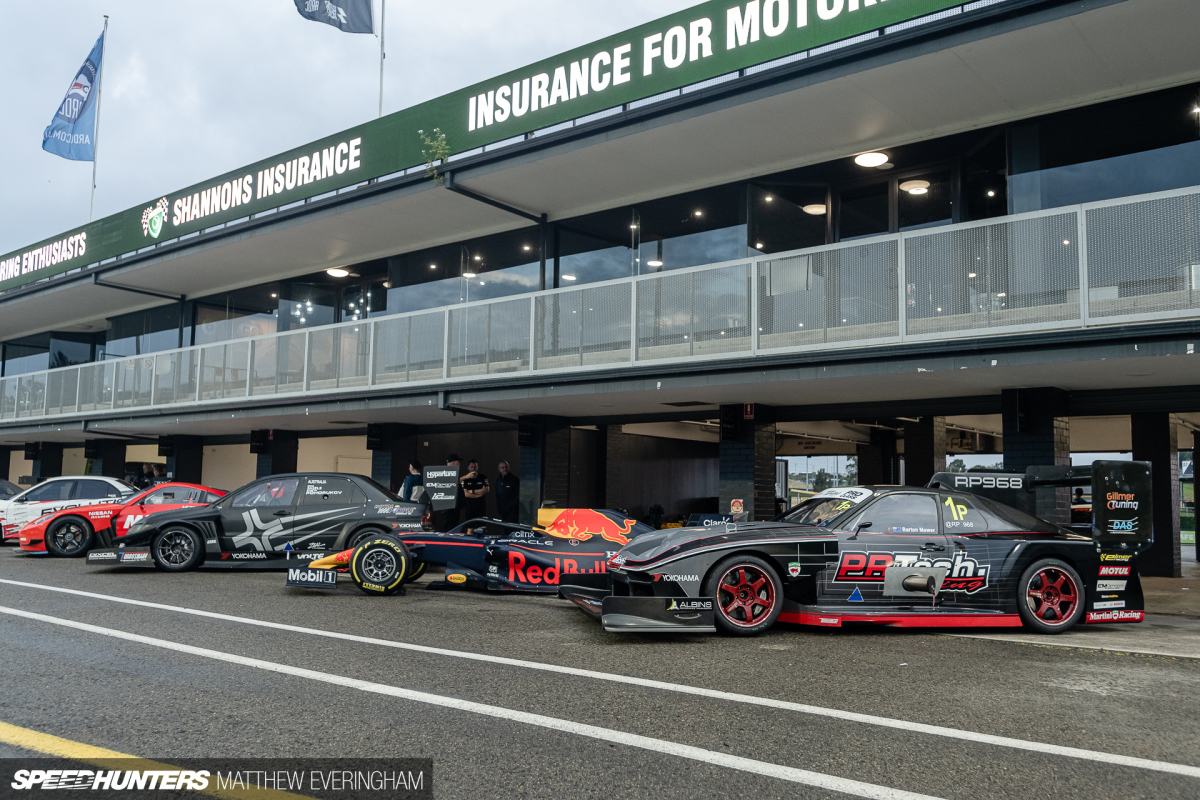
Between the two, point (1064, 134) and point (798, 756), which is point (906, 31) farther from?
point (798, 756)

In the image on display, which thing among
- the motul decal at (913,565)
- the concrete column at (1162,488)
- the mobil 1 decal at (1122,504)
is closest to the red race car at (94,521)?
the motul decal at (913,565)

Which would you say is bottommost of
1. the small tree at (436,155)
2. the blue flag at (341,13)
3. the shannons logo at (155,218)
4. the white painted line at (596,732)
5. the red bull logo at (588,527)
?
the white painted line at (596,732)

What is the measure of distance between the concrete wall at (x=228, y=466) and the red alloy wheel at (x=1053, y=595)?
2119 cm

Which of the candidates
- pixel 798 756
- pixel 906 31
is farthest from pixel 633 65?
pixel 798 756

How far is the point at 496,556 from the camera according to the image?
10.0 meters

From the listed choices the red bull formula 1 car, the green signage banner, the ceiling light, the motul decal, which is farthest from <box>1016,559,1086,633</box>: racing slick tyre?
the ceiling light

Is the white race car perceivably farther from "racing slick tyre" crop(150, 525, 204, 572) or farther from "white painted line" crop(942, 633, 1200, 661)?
"white painted line" crop(942, 633, 1200, 661)

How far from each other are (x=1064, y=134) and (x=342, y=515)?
11.0 m

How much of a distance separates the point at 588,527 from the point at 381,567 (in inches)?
102

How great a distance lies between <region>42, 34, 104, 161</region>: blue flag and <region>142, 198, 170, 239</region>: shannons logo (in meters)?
7.76

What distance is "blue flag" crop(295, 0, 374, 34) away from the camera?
60.0 feet

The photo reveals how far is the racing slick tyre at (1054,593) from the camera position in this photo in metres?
8.11

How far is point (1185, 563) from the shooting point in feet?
60.4

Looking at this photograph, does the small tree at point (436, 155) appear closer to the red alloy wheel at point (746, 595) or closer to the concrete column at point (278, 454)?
the red alloy wheel at point (746, 595)
